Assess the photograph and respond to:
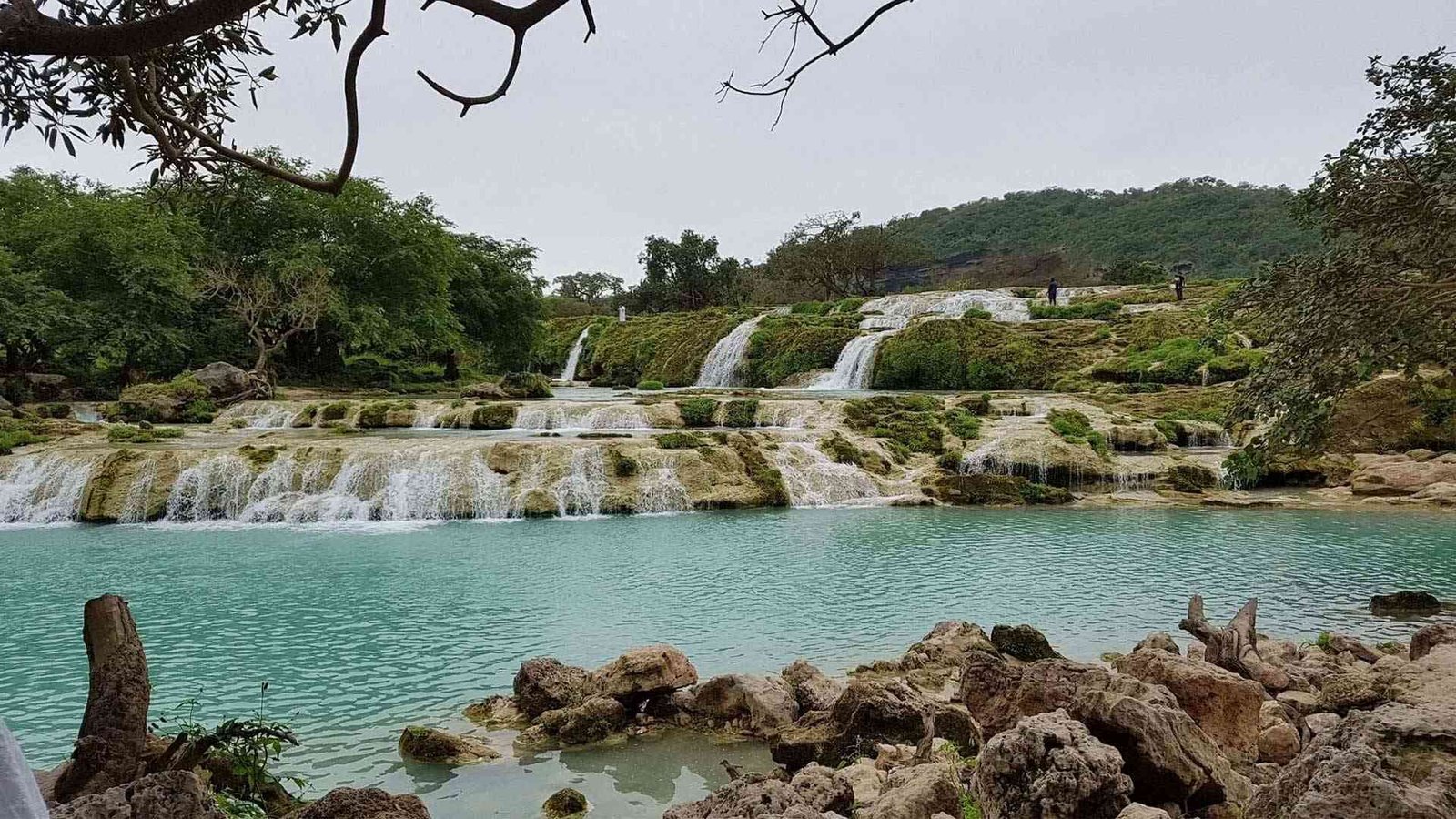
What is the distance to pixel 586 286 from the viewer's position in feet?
269

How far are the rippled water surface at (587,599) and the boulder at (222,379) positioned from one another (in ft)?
37.2

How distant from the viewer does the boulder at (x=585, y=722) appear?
5266 mm

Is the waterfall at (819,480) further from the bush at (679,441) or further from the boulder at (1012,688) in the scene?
the boulder at (1012,688)

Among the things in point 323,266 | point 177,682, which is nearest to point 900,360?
point 323,266

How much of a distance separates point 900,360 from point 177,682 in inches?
1049

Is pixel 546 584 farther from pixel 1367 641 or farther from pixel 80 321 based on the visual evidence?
pixel 80 321

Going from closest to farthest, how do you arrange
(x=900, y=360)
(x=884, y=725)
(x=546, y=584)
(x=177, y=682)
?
1. (x=884, y=725)
2. (x=177, y=682)
3. (x=546, y=584)
4. (x=900, y=360)

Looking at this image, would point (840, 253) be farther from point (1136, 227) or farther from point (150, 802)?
point (150, 802)

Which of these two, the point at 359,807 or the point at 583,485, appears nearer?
the point at 359,807

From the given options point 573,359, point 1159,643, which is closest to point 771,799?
point 1159,643

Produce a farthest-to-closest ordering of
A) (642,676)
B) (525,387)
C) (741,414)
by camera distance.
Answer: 1. (525,387)
2. (741,414)
3. (642,676)

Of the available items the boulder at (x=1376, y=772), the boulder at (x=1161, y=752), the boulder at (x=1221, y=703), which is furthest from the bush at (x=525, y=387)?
the boulder at (x=1376, y=772)

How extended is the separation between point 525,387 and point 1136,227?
2240 inches

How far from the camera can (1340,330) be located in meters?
7.67
